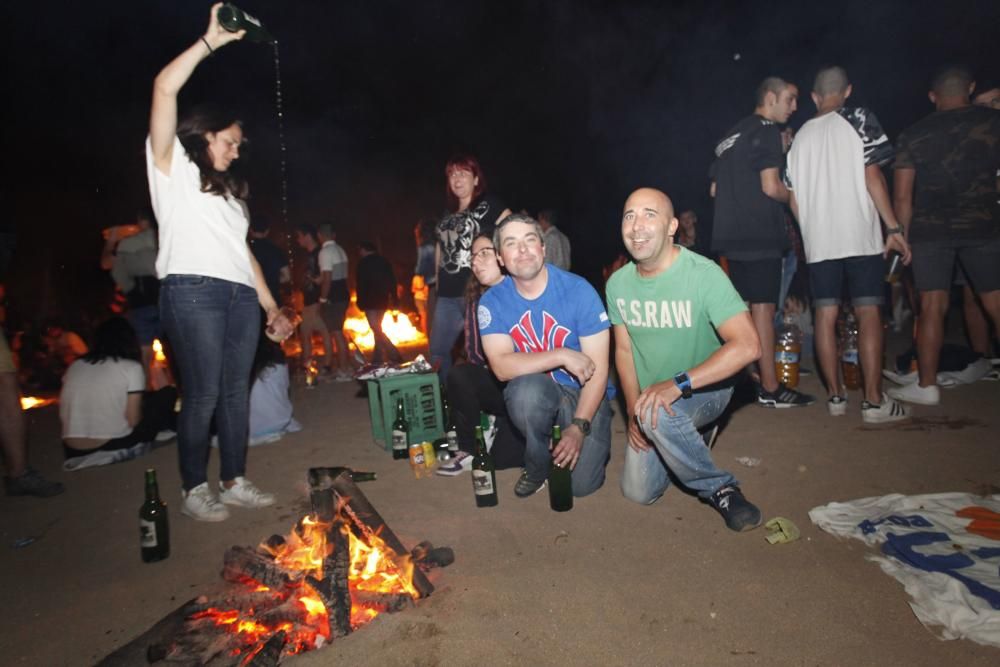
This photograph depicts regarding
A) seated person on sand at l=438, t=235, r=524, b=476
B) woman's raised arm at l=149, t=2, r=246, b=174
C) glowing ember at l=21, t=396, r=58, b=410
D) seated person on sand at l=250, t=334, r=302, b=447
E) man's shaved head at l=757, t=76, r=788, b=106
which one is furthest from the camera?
glowing ember at l=21, t=396, r=58, b=410

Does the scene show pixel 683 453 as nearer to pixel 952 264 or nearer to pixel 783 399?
pixel 783 399

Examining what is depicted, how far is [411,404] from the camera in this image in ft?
14.4

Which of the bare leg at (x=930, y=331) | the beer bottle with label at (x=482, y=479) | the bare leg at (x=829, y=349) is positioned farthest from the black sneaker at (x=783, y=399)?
the beer bottle with label at (x=482, y=479)

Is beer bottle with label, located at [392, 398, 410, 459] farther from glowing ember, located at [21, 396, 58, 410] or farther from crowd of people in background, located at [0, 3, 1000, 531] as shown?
glowing ember, located at [21, 396, 58, 410]

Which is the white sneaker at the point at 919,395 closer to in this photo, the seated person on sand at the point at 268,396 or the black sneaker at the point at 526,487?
the black sneaker at the point at 526,487

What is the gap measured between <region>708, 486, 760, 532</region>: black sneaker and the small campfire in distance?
1306 mm

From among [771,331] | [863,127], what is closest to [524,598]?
[771,331]

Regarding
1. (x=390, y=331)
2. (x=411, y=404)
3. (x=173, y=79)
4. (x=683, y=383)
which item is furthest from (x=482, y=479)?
(x=390, y=331)

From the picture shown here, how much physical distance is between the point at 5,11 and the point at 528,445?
1179cm

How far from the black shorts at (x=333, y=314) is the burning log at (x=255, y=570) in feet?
18.0

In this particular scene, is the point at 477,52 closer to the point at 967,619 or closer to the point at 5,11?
the point at 5,11

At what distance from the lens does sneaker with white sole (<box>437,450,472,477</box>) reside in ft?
12.4

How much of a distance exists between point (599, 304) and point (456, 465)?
1486 millimetres

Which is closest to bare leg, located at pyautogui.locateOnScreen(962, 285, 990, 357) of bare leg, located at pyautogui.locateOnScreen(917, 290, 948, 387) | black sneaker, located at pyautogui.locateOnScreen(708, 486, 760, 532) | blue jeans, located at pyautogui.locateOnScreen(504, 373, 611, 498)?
bare leg, located at pyautogui.locateOnScreen(917, 290, 948, 387)
